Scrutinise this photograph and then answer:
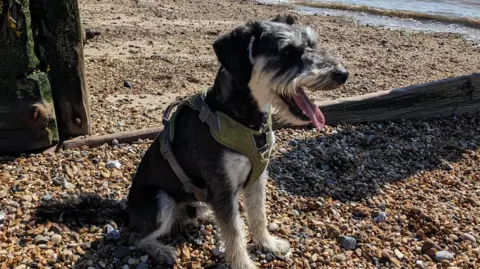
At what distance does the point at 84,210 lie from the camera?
450 cm

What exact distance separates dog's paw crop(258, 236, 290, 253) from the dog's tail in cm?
138

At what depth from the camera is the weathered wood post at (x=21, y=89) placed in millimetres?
5160

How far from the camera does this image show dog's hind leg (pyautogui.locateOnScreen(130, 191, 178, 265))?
162 inches

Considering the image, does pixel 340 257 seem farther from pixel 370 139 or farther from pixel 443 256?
pixel 370 139

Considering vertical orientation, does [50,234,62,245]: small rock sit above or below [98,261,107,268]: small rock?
above

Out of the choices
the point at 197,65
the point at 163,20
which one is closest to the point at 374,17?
the point at 163,20

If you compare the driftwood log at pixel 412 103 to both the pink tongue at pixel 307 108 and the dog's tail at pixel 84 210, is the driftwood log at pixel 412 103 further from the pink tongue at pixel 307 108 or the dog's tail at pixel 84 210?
the dog's tail at pixel 84 210

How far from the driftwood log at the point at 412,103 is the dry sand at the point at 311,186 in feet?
0.54

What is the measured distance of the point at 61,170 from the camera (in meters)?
5.37

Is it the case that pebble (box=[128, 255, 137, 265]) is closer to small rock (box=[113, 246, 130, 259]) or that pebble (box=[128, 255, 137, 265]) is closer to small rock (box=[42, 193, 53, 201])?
small rock (box=[113, 246, 130, 259])

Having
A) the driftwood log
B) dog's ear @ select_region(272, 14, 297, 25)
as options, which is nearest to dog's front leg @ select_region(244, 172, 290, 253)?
dog's ear @ select_region(272, 14, 297, 25)

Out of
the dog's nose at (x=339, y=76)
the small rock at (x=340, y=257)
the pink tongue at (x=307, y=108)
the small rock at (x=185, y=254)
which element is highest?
the dog's nose at (x=339, y=76)

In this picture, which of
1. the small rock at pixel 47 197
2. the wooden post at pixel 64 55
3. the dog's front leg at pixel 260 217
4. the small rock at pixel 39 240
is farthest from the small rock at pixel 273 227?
the wooden post at pixel 64 55

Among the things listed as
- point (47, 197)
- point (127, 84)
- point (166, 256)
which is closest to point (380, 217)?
point (166, 256)
